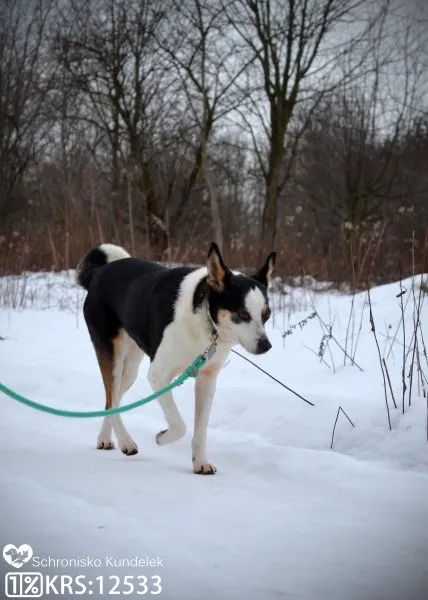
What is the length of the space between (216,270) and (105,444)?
1.32 meters

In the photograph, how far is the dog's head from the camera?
10.0 ft

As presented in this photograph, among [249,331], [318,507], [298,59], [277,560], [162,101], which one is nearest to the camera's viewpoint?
[277,560]

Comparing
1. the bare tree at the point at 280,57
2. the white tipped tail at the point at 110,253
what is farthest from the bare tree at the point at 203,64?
the white tipped tail at the point at 110,253

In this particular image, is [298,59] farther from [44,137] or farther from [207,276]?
[207,276]

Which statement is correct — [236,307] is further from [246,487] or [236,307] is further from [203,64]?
[203,64]

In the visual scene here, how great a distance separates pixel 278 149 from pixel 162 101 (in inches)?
111

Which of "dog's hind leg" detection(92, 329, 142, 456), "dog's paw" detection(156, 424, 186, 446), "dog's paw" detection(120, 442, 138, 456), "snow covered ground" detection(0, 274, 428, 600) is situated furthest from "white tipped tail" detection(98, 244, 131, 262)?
"dog's paw" detection(156, 424, 186, 446)

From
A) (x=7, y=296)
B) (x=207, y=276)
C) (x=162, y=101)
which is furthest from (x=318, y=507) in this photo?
(x=162, y=101)

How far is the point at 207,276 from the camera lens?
10.7 feet

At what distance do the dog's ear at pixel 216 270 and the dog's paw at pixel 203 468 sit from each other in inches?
36.4

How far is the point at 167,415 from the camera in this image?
10.4 ft

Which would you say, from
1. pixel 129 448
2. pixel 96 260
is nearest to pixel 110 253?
pixel 96 260

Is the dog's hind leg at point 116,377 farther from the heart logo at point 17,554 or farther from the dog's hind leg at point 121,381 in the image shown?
the heart logo at point 17,554

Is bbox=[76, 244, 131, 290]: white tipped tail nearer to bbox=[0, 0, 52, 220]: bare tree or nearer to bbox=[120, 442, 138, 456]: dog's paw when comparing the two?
bbox=[120, 442, 138, 456]: dog's paw
